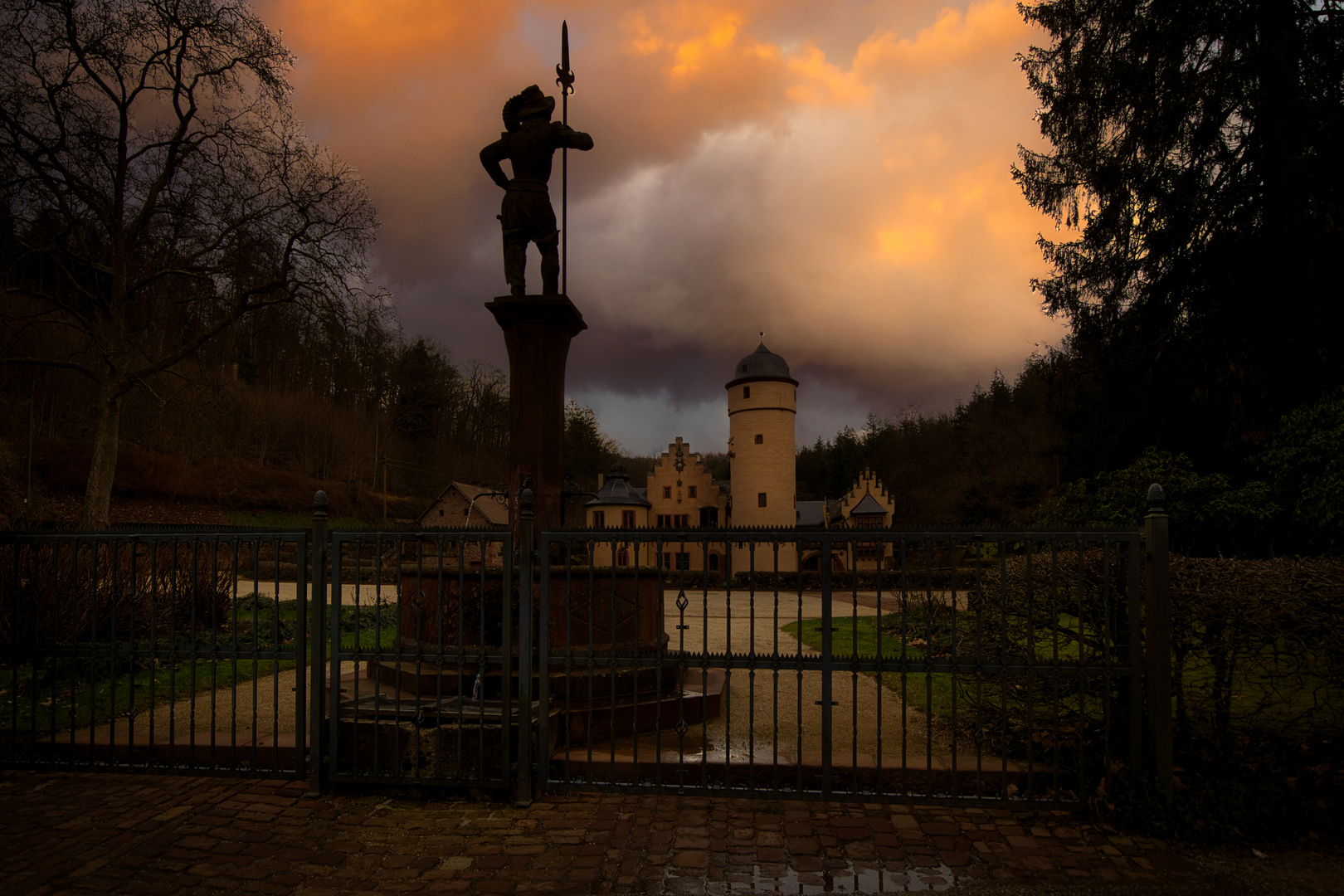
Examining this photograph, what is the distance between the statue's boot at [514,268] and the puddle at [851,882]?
512 cm

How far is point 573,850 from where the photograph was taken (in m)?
4.22

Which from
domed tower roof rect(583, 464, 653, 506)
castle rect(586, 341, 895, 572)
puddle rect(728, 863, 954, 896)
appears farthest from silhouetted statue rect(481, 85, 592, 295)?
domed tower roof rect(583, 464, 653, 506)

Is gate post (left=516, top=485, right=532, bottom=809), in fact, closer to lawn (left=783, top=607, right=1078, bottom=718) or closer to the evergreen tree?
lawn (left=783, top=607, right=1078, bottom=718)

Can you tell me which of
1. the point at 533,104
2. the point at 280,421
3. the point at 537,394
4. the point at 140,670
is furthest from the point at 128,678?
the point at 280,421

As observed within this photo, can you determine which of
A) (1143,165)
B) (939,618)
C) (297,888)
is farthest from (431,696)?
(1143,165)

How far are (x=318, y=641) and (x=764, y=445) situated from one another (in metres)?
33.0

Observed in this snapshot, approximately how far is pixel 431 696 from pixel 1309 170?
14484 mm

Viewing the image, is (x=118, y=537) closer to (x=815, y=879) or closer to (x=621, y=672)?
(x=621, y=672)

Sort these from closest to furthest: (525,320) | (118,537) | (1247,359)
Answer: (118,537) < (525,320) < (1247,359)

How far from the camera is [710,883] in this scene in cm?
383

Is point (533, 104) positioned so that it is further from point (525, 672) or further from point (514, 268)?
point (525, 672)

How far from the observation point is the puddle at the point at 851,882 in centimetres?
377

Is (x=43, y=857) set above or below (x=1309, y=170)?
below

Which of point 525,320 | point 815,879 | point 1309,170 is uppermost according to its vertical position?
point 1309,170
